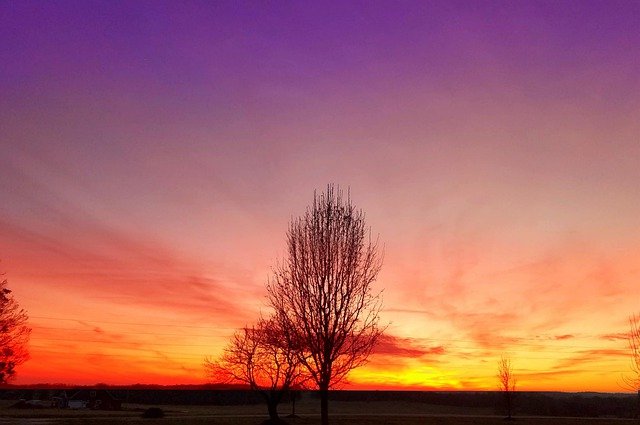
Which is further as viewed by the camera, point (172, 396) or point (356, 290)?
point (172, 396)

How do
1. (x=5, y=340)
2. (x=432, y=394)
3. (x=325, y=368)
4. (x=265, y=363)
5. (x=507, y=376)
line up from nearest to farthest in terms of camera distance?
1. (x=325, y=368)
2. (x=5, y=340)
3. (x=265, y=363)
4. (x=507, y=376)
5. (x=432, y=394)

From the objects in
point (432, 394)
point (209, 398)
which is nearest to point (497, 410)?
point (432, 394)

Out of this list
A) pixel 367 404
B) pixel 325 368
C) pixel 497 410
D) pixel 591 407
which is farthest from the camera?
pixel 367 404

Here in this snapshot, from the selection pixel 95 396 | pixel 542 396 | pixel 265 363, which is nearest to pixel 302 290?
pixel 265 363

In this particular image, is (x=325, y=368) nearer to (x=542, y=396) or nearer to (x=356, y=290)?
(x=356, y=290)

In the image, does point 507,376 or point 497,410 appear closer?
point 507,376

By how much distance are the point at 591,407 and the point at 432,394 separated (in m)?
42.0

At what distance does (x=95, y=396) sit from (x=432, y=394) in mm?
77002

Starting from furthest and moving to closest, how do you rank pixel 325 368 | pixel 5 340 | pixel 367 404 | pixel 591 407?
pixel 367 404 → pixel 591 407 → pixel 5 340 → pixel 325 368

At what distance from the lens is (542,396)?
12725 cm

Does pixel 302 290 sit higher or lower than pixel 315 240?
lower

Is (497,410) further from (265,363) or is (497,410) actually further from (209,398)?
(265,363)

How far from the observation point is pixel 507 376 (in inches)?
3556

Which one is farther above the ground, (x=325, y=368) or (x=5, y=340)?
(x=5, y=340)
